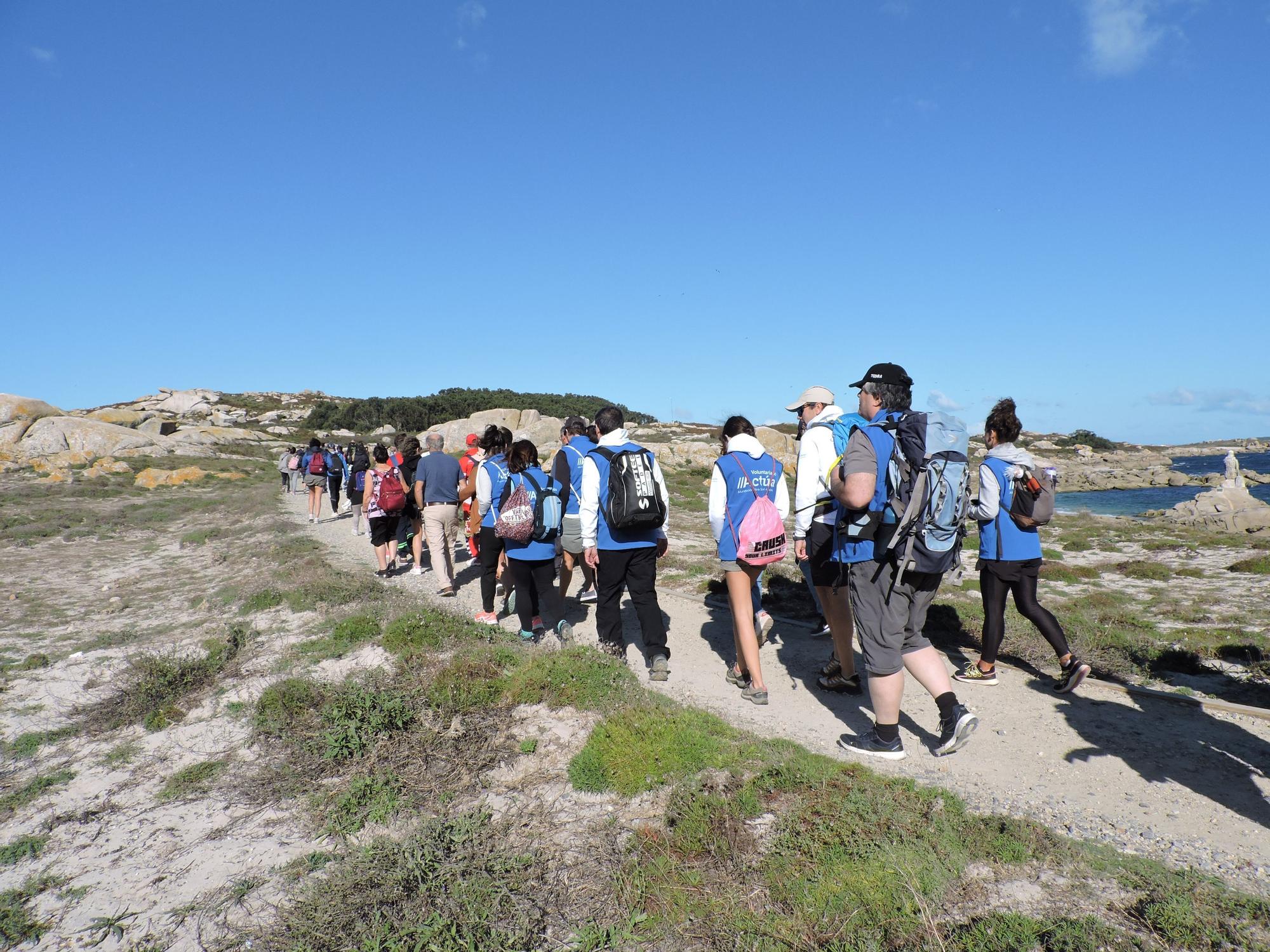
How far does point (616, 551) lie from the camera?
558 centimetres

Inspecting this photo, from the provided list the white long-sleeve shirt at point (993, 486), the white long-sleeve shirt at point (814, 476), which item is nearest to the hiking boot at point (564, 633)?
the white long-sleeve shirt at point (814, 476)

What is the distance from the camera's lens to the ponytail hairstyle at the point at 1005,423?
17.1ft

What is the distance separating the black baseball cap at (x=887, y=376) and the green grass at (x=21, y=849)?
571 cm

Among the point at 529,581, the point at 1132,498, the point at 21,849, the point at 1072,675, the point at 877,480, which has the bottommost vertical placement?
the point at 1132,498

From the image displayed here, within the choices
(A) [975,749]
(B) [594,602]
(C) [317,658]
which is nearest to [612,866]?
(A) [975,749]

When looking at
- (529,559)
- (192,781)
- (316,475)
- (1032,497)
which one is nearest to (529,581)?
(529,559)

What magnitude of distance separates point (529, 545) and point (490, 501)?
2.76ft

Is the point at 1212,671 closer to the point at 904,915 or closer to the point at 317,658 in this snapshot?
the point at 904,915

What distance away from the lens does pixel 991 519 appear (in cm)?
527

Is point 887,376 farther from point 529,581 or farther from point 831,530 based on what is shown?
point 529,581

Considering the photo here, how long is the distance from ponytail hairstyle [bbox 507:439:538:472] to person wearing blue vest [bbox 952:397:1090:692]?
3.87 meters

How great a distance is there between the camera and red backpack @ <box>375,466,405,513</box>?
9.29 m

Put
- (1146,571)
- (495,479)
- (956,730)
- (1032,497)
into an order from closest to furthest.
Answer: (956,730) < (1032,497) < (495,479) < (1146,571)

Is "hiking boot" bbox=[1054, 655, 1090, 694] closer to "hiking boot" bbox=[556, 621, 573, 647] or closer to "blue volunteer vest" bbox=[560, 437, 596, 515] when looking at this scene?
"hiking boot" bbox=[556, 621, 573, 647]
